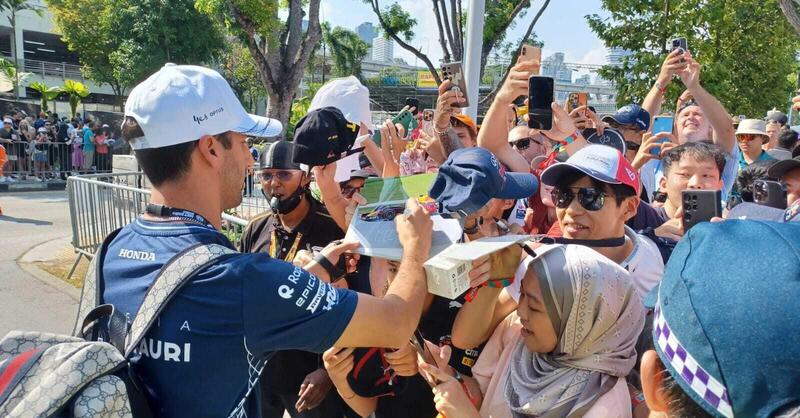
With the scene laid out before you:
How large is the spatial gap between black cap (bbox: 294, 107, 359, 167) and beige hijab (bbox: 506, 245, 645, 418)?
1.18 m

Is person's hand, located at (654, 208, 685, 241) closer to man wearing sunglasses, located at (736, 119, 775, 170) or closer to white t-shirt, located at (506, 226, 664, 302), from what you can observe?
white t-shirt, located at (506, 226, 664, 302)

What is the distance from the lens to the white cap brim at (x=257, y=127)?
6.31 ft

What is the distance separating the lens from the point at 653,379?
1.16m

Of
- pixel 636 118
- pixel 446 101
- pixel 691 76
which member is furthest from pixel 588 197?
pixel 636 118

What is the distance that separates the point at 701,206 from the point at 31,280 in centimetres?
787

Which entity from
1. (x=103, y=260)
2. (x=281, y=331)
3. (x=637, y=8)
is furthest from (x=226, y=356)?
(x=637, y=8)

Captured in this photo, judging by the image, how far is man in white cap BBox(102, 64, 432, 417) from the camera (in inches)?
61.3

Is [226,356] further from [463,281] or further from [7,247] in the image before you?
[7,247]

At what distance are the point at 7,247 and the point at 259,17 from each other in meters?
5.75

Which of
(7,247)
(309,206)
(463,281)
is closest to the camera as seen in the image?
(463,281)

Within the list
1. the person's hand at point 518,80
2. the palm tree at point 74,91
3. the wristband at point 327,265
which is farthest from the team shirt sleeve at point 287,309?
the palm tree at point 74,91

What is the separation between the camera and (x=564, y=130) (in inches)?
132

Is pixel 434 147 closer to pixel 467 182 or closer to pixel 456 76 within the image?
pixel 456 76

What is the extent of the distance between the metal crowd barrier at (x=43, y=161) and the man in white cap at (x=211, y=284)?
58.0ft
